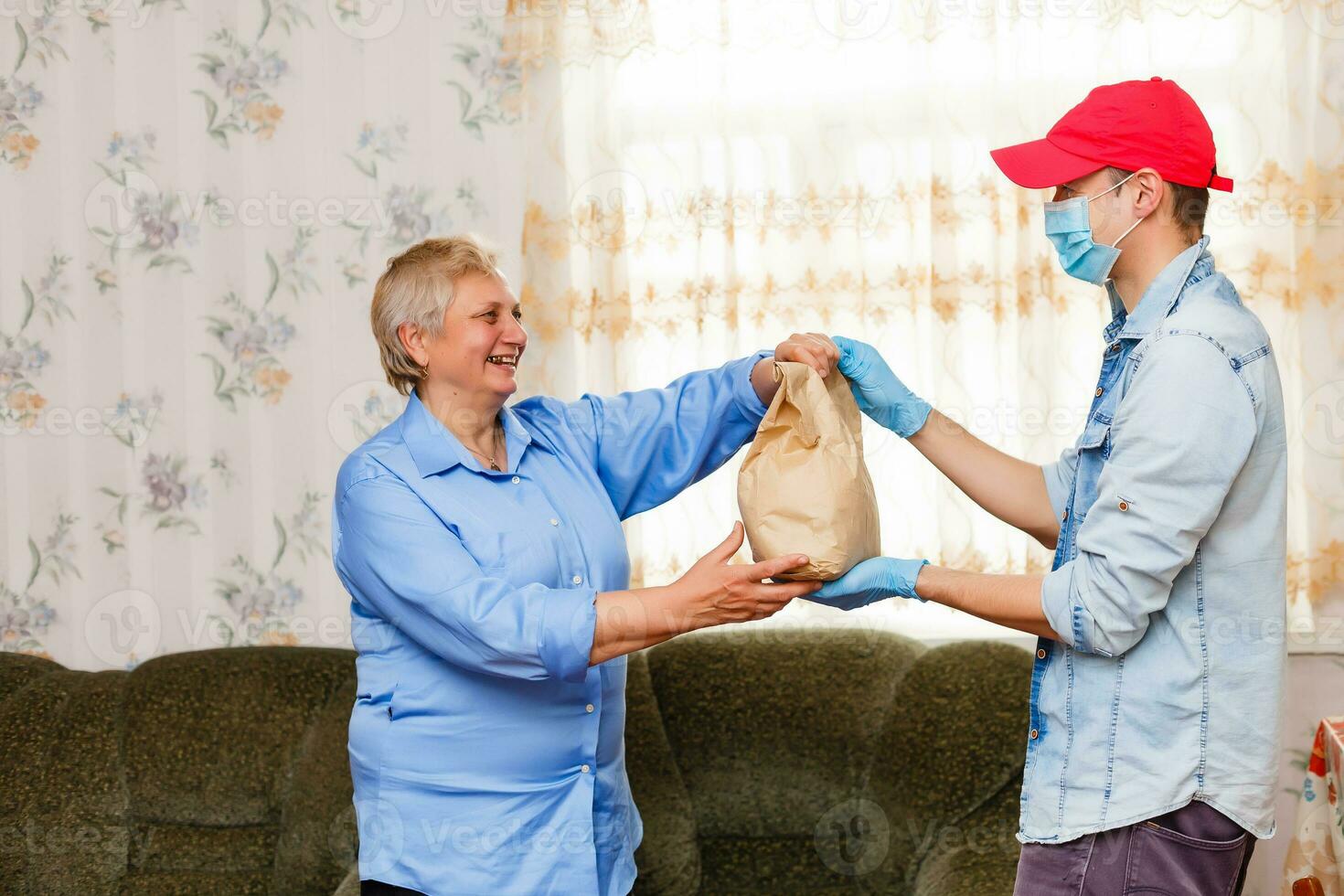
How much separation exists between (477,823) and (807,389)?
76cm

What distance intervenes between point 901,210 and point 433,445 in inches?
53.5

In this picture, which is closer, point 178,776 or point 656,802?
point 656,802

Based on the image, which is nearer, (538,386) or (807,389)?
(807,389)

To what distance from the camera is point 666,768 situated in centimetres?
242

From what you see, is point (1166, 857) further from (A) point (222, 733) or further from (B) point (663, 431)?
(A) point (222, 733)

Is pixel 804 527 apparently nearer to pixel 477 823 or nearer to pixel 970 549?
pixel 477 823

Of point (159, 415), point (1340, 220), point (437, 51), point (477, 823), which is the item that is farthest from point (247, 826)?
point (1340, 220)

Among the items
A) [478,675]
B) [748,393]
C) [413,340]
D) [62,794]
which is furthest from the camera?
[62,794]

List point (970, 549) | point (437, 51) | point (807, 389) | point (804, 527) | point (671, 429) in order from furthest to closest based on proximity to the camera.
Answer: point (437, 51)
point (970, 549)
point (671, 429)
point (807, 389)
point (804, 527)

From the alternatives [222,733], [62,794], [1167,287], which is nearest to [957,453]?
[1167,287]

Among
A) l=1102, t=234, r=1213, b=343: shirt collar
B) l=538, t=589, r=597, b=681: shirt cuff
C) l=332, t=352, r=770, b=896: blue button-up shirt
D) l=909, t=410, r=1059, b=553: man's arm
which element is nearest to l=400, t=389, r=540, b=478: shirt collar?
l=332, t=352, r=770, b=896: blue button-up shirt

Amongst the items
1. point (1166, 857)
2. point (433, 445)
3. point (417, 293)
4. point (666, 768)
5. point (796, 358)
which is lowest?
point (666, 768)

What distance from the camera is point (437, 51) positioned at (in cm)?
277

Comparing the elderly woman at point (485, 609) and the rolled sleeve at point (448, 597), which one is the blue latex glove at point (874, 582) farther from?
the rolled sleeve at point (448, 597)
